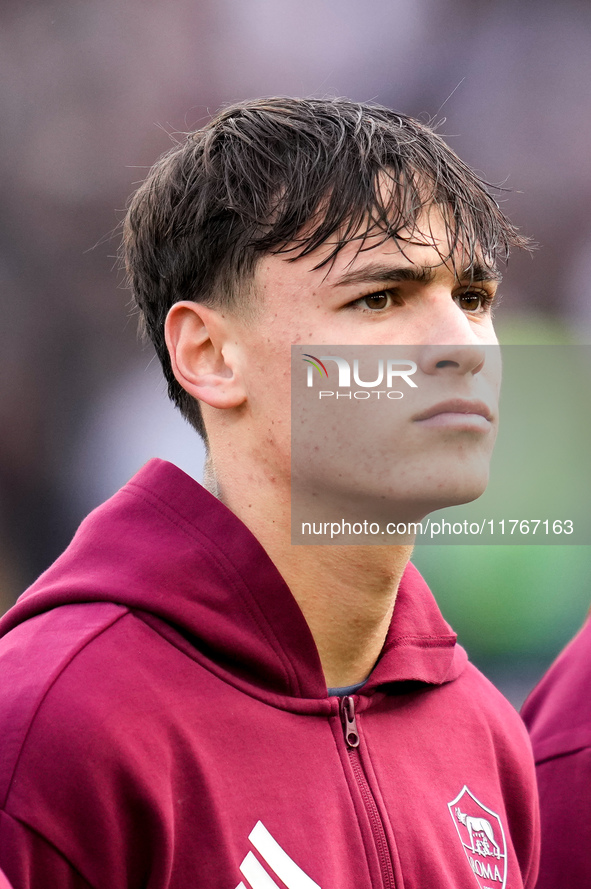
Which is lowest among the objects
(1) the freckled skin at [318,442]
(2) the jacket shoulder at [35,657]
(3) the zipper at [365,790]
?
(3) the zipper at [365,790]

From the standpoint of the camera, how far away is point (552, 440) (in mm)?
3127

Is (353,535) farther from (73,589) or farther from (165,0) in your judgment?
(165,0)

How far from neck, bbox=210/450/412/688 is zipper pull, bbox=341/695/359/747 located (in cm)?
6

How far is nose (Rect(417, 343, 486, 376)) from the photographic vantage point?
3.27 feet

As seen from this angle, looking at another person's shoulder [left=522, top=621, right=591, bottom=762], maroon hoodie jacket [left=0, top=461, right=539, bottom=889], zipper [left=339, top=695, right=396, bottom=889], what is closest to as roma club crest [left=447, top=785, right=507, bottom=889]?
maroon hoodie jacket [left=0, top=461, right=539, bottom=889]

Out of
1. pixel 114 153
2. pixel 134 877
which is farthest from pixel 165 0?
pixel 134 877

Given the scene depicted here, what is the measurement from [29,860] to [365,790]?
1.17 feet

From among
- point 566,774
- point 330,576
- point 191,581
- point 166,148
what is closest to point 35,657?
point 191,581

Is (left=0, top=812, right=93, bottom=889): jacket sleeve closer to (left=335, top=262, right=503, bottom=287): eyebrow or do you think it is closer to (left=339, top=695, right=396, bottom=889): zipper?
(left=339, top=695, right=396, bottom=889): zipper

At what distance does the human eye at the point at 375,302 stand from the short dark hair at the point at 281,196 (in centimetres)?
6

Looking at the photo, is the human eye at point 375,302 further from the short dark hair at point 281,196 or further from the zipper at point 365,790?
the zipper at point 365,790

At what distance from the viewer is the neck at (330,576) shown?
3.44 feet

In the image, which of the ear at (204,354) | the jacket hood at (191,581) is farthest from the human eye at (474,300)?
the jacket hood at (191,581)

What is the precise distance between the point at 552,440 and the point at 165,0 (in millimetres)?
2375
